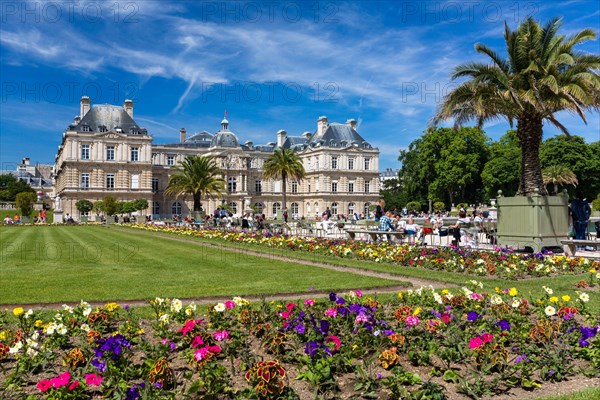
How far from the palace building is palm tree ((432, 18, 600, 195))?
195 ft

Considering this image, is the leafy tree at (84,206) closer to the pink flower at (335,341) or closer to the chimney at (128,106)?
the chimney at (128,106)

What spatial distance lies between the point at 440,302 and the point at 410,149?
61797 millimetres

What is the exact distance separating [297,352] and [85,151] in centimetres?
6796

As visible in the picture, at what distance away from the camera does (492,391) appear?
4.68 meters

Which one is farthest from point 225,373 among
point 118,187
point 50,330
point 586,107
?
point 118,187

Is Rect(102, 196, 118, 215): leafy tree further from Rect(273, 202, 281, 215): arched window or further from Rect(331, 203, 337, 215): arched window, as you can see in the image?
Rect(331, 203, 337, 215): arched window

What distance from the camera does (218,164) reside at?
3056 inches

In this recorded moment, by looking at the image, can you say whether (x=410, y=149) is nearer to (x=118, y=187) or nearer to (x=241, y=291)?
(x=118, y=187)

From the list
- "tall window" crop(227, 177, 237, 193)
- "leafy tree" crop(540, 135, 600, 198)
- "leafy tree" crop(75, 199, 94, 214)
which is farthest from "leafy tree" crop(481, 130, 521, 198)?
"leafy tree" crop(75, 199, 94, 214)

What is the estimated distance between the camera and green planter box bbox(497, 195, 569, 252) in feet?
51.0

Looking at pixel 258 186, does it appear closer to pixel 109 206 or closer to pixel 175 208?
pixel 175 208

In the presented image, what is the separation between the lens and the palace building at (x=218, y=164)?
66.7 meters

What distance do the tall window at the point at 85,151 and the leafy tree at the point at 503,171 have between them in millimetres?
50116

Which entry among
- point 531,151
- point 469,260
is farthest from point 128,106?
point 469,260
